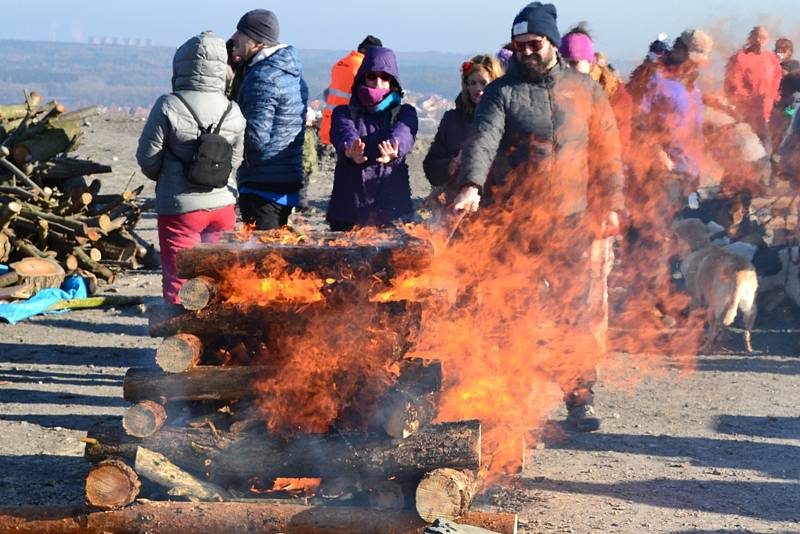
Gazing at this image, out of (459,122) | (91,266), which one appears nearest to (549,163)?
(459,122)

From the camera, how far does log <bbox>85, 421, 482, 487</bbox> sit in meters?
5.27

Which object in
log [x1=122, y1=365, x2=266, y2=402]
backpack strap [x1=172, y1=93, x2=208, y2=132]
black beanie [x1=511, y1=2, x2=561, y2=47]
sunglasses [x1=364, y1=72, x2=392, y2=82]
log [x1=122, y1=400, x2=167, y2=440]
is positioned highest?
black beanie [x1=511, y1=2, x2=561, y2=47]

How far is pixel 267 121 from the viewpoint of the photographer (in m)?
8.27

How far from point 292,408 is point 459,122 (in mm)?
3644

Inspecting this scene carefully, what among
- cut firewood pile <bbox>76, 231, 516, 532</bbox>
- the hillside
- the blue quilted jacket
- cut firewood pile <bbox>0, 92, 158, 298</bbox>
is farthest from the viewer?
the hillside

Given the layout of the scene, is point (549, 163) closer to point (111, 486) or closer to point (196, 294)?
point (196, 294)

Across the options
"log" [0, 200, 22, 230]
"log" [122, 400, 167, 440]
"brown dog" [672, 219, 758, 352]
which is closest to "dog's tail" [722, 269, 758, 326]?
"brown dog" [672, 219, 758, 352]

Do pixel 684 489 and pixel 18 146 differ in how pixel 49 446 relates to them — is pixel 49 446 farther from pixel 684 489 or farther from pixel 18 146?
pixel 18 146

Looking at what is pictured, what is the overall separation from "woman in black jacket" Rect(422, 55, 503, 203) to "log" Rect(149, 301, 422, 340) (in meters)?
3.01

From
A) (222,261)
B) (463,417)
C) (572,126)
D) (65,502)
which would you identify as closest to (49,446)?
(65,502)

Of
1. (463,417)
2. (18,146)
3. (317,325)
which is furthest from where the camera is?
(18,146)

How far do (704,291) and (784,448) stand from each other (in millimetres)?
3435

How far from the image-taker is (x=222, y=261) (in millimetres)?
5645

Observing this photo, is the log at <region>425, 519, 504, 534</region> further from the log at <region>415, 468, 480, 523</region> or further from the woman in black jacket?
the woman in black jacket
